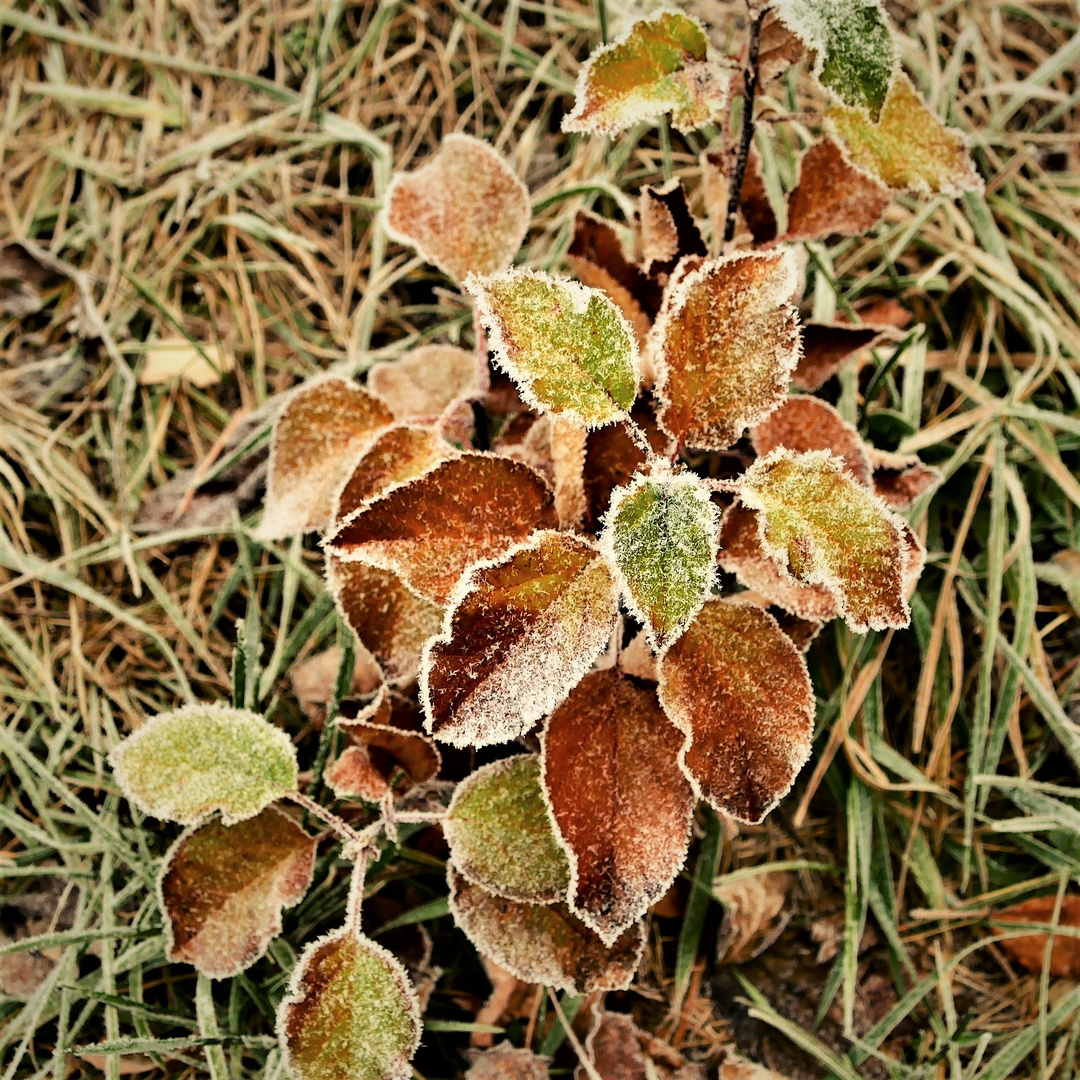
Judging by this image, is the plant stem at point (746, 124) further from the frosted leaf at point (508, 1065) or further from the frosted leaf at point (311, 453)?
the frosted leaf at point (508, 1065)

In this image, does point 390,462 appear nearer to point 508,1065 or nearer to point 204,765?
point 204,765

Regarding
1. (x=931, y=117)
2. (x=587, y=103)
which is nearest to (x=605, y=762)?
(x=587, y=103)

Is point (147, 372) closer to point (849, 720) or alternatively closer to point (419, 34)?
point (419, 34)

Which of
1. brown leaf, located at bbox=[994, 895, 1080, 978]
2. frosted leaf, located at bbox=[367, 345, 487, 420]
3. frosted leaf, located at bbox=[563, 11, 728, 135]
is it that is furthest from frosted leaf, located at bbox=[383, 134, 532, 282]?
brown leaf, located at bbox=[994, 895, 1080, 978]

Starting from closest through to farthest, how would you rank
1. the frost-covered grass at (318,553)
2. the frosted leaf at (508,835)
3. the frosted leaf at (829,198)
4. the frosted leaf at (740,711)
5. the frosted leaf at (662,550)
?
the frosted leaf at (662,550)
the frosted leaf at (740,711)
the frosted leaf at (508,835)
the frosted leaf at (829,198)
the frost-covered grass at (318,553)

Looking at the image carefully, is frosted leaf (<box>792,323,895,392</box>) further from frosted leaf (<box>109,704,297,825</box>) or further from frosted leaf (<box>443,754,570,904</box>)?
frosted leaf (<box>109,704,297,825</box>)

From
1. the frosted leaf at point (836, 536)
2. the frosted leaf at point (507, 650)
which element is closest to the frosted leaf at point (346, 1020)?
the frosted leaf at point (507, 650)
